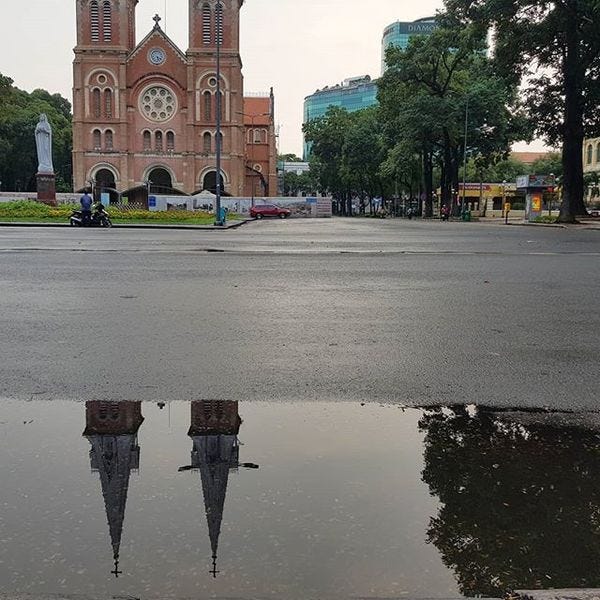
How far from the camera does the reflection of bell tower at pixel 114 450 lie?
3135 mm

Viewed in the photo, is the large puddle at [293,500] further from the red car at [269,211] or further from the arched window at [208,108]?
the arched window at [208,108]

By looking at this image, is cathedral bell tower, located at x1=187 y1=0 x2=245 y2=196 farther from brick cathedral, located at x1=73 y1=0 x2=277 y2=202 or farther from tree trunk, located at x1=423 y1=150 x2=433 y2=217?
tree trunk, located at x1=423 y1=150 x2=433 y2=217

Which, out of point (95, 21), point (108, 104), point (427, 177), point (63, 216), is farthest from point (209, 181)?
point (63, 216)

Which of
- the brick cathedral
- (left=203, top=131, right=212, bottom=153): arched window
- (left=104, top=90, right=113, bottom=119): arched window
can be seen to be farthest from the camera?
(left=203, top=131, right=212, bottom=153): arched window

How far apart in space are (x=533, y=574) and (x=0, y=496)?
2.34 metres

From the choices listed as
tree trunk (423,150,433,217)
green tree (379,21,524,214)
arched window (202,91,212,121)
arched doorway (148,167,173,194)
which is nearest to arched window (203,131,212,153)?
arched window (202,91,212,121)

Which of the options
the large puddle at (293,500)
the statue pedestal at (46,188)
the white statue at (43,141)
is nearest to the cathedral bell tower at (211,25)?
the statue pedestal at (46,188)

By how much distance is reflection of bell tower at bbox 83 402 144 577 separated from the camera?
10.3 feet

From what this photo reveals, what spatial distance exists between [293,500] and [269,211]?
211ft

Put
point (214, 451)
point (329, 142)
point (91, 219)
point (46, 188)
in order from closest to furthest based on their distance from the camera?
1. point (214, 451)
2. point (91, 219)
3. point (46, 188)
4. point (329, 142)

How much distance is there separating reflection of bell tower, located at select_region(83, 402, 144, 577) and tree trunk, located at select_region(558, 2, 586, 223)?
125ft

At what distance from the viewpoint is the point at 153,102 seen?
75000 millimetres

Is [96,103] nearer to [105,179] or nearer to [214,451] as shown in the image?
[105,179]

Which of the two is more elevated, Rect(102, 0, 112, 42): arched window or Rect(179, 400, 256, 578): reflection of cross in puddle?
Rect(102, 0, 112, 42): arched window
